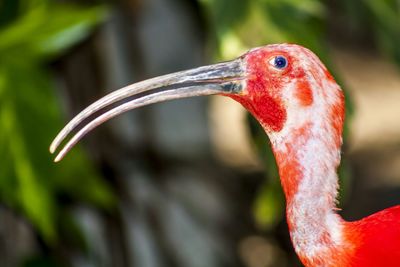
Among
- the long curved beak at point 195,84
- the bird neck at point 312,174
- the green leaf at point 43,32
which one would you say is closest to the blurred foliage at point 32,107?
the green leaf at point 43,32

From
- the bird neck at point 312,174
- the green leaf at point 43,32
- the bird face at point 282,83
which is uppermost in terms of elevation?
the green leaf at point 43,32

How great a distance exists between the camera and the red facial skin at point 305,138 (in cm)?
146

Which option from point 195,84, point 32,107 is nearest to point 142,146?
point 32,107

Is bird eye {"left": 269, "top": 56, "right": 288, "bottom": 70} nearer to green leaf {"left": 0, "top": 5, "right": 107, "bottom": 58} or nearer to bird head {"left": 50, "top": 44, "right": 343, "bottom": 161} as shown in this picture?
bird head {"left": 50, "top": 44, "right": 343, "bottom": 161}

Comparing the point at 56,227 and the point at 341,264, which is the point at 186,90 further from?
the point at 56,227

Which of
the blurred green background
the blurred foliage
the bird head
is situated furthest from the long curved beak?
the blurred foliage

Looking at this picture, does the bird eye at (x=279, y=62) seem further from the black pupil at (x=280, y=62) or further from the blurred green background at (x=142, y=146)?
the blurred green background at (x=142, y=146)

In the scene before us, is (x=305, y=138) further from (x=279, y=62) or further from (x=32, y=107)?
(x=32, y=107)

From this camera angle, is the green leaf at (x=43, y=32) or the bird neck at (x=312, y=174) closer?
the bird neck at (x=312, y=174)

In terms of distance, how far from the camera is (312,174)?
1.47 meters

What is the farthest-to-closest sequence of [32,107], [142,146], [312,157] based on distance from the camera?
1. [142,146]
2. [32,107]
3. [312,157]

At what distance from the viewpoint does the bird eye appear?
1.49m

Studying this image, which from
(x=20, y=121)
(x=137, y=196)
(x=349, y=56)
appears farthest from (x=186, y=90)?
(x=349, y=56)

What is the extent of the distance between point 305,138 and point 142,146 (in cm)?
214
